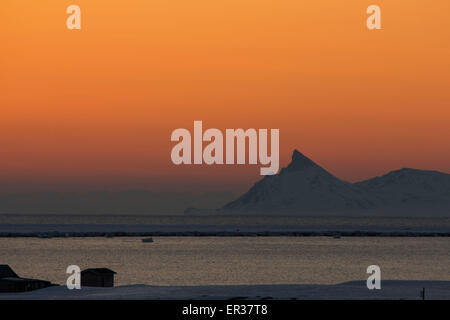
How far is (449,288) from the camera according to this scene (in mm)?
41844

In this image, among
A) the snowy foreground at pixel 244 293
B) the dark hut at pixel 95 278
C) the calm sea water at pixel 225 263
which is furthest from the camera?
the calm sea water at pixel 225 263

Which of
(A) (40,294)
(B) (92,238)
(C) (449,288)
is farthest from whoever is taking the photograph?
(B) (92,238)

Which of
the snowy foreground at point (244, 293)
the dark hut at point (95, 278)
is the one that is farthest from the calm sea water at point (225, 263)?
the snowy foreground at point (244, 293)

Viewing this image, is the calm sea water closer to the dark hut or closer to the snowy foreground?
the dark hut

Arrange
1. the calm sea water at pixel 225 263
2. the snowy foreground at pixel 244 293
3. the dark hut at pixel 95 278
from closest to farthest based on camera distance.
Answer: the snowy foreground at pixel 244 293 → the dark hut at pixel 95 278 → the calm sea water at pixel 225 263

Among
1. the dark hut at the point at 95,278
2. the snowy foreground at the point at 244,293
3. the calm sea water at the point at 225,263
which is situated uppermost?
the snowy foreground at the point at 244,293

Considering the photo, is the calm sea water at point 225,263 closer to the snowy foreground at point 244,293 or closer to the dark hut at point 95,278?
the dark hut at point 95,278

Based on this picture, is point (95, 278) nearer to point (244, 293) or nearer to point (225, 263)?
point (244, 293)

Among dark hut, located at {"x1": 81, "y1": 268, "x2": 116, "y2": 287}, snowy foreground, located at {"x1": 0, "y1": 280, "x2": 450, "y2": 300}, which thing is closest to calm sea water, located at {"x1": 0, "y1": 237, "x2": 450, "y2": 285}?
dark hut, located at {"x1": 81, "y1": 268, "x2": 116, "y2": 287}

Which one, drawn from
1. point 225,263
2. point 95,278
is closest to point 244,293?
point 95,278

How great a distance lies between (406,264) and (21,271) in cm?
4703
